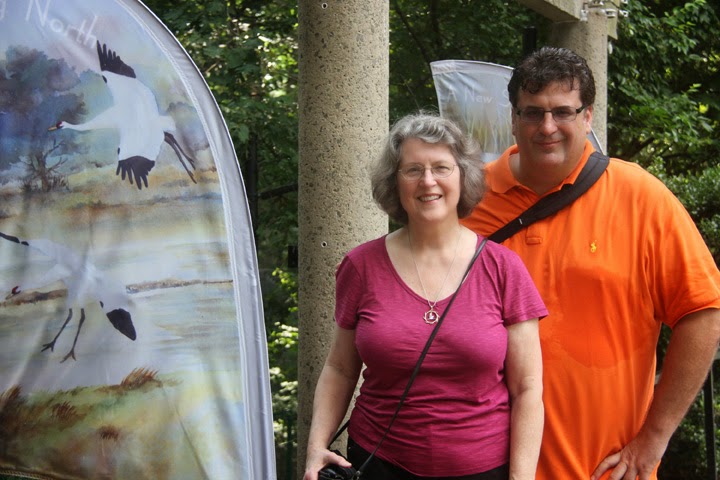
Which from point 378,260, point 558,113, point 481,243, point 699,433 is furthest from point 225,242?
point 699,433

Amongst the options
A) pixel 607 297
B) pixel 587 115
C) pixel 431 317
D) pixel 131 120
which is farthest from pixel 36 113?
pixel 607 297

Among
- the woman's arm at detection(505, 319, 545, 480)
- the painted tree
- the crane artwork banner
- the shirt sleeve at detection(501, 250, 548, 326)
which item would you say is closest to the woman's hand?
the crane artwork banner

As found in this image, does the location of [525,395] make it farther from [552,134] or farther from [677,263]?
[552,134]

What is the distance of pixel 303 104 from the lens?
358 cm

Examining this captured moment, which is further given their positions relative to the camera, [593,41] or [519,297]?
[593,41]

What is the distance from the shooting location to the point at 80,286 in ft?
8.50

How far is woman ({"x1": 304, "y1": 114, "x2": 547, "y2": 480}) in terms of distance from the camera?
236 cm

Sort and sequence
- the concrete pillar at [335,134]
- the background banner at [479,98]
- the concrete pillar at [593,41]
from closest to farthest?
the concrete pillar at [335,134], the background banner at [479,98], the concrete pillar at [593,41]

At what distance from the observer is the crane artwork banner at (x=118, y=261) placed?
8.37ft

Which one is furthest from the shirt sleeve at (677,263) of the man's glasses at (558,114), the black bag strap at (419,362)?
the black bag strap at (419,362)

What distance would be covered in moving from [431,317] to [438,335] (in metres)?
0.06

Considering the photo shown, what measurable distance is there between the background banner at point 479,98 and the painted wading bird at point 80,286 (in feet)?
8.82

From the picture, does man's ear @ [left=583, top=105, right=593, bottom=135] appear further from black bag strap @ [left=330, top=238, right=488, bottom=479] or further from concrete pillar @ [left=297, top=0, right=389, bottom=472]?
concrete pillar @ [left=297, top=0, right=389, bottom=472]

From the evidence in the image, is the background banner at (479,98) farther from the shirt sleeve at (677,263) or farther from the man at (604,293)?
the shirt sleeve at (677,263)
